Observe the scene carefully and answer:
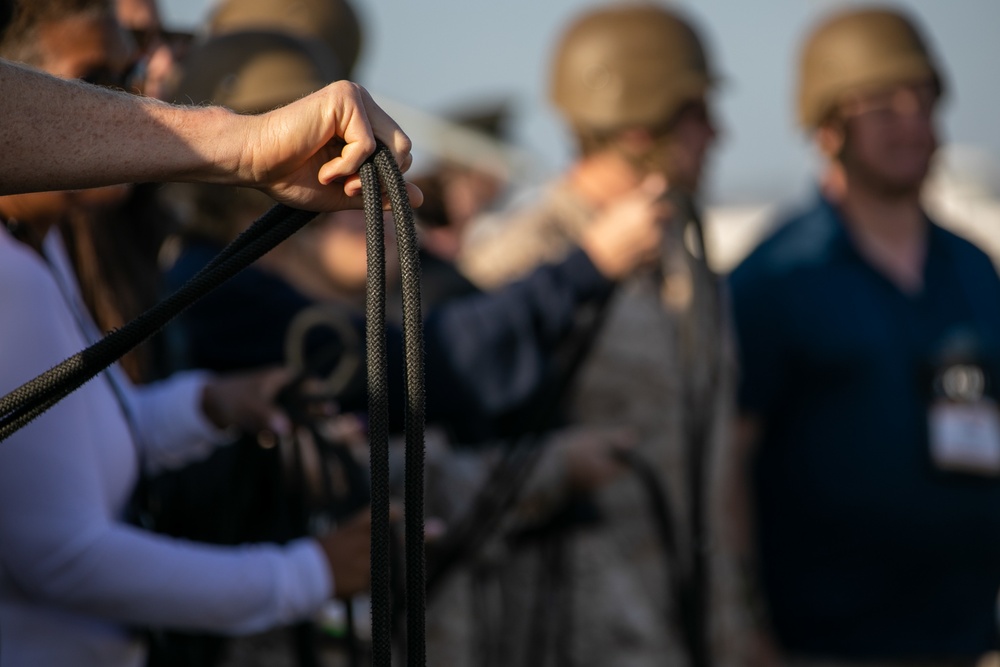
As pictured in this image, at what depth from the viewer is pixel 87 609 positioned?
171 cm

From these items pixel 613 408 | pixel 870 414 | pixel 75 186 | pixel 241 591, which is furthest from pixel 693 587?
pixel 75 186

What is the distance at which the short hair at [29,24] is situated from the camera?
6.12 feet

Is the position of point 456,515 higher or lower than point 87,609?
lower

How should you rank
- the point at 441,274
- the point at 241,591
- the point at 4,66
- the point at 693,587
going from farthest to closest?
the point at 441,274
the point at 693,587
the point at 241,591
the point at 4,66

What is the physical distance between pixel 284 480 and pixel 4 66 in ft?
4.00

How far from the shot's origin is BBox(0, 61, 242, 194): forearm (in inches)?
44.9

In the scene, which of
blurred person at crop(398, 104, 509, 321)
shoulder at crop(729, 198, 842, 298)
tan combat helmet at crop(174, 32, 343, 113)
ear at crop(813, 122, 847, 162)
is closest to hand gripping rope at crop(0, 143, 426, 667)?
blurred person at crop(398, 104, 509, 321)

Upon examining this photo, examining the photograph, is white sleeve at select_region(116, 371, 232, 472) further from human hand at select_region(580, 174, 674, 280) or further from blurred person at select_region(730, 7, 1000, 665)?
blurred person at select_region(730, 7, 1000, 665)

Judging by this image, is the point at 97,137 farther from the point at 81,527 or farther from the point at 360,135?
the point at 81,527

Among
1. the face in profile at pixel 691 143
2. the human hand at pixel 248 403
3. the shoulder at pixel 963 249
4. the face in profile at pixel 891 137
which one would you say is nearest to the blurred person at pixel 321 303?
the human hand at pixel 248 403

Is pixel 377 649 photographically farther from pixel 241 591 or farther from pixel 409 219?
pixel 241 591

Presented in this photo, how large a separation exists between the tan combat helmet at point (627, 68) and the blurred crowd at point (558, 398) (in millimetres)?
15

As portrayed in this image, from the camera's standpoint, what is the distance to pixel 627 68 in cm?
380

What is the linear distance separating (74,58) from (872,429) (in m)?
2.38
